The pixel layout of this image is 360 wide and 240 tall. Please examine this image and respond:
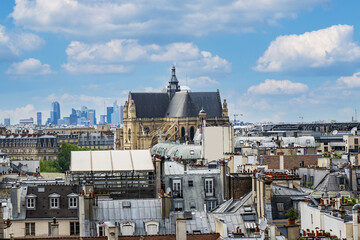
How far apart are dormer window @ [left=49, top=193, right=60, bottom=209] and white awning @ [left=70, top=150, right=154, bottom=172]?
229 inches

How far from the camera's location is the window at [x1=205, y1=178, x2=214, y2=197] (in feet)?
181

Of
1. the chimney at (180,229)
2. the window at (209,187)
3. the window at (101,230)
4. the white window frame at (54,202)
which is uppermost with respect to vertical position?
the window at (209,187)

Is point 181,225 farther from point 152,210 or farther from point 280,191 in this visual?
point 280,191

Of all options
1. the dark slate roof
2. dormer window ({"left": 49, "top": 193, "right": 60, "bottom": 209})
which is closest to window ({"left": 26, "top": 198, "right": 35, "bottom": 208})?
the dark slate roof

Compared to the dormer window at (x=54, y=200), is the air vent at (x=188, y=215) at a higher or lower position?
lower

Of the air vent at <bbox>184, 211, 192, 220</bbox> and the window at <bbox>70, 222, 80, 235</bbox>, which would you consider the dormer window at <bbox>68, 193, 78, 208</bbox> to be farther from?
the air vent at <bbox>184, 211, 192, 220</bbox>

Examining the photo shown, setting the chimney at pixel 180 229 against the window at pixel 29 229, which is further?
the window at pixel 29 229

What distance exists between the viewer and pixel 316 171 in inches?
2571

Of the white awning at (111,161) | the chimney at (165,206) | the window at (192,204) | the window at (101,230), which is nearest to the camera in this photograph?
the window at (101,230)

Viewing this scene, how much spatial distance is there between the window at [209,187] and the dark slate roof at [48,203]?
7.38 metres

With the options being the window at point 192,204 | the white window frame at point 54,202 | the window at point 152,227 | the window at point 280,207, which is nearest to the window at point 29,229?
the white window frame at point 54,202

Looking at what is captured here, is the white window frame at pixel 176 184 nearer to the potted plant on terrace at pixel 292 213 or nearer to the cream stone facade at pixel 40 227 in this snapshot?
the cream stone facade at pixel 40 227

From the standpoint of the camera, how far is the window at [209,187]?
55.3 metres

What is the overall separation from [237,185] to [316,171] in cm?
1367
